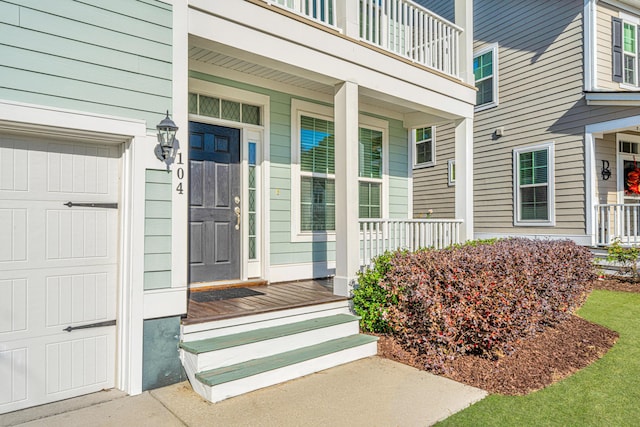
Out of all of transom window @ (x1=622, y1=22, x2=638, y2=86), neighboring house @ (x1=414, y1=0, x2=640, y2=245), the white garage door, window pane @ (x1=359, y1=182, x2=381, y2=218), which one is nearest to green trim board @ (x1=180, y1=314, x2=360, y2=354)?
the white garage door

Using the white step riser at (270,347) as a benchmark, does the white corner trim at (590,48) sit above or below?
above

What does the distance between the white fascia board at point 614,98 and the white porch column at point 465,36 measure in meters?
3.09

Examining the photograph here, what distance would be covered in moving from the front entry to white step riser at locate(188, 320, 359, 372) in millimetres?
1726

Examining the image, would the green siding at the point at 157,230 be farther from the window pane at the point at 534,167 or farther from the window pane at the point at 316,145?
the window pane at the point at 534,167

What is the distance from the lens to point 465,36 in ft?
21.2

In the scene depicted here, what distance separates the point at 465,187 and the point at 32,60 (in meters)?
5.56

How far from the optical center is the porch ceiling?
168 inches

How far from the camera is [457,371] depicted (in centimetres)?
372

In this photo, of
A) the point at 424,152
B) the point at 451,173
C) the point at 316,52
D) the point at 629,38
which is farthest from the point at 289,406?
the point at 629,38

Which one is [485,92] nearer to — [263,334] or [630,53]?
[630,53]

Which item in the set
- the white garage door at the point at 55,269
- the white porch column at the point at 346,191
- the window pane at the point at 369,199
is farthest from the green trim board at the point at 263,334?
the window pane at the point at 369,199

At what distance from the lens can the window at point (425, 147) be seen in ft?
36.5

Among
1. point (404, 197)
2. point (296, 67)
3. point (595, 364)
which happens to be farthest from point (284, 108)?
point (595, 364)

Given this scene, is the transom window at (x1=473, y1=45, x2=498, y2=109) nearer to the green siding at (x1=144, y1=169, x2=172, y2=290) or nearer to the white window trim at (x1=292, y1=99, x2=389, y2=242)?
the white window trim at (x1=292, y1=99, x2=389, y2=242)
